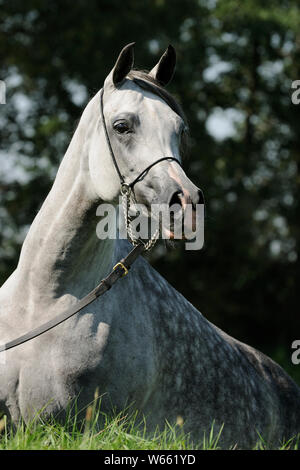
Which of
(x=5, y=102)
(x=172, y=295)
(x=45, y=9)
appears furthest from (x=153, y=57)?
(x=172, y=295)

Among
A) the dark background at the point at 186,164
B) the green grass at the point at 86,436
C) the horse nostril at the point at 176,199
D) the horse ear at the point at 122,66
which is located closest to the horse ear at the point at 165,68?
the horse ear at the point at 122,66

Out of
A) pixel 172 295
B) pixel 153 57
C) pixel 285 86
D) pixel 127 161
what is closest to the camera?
pixel 127 161

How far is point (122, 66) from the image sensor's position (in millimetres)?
3439

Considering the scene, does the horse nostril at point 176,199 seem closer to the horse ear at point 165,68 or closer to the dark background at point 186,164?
the horse ear at point 165,68

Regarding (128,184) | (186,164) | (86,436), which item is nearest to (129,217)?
(128,184)

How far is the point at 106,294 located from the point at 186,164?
35.7 feet

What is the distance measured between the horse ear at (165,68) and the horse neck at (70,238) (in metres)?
0.43

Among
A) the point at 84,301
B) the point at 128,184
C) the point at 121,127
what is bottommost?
the point at 84,301

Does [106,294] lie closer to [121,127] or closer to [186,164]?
[121,127]

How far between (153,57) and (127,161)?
11.6m

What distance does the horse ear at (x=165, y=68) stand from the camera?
12.2ft

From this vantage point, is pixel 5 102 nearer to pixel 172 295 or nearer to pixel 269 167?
pixel 269 167

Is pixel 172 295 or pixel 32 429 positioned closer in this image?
pixel 32 429
